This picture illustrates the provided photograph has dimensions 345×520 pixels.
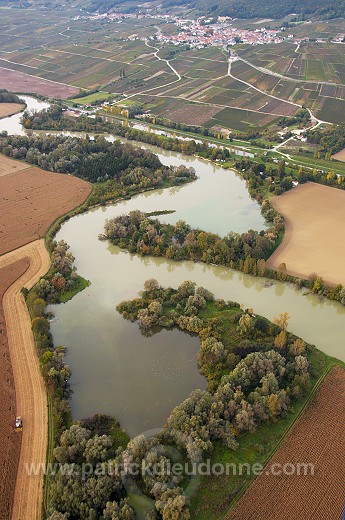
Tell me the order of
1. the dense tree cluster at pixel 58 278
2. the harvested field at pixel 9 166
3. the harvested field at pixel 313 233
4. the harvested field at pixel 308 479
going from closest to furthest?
1. the harvested field at pixel 308 479
2. the dense tree cluster at pixel 58 278
3. the harvested field at pixel 313 233
4. the harvested field at pixel 9 166

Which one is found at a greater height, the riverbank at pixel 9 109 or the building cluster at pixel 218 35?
the building cluster at pixel 218 35

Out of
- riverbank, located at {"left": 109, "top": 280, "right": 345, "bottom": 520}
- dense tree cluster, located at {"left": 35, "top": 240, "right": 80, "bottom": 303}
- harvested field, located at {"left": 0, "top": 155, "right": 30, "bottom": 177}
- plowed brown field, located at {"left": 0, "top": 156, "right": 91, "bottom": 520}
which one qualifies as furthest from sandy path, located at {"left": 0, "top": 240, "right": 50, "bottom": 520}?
harvested field, located at {"left": 0, "top": 155, "right": 30, "bottom": 177}

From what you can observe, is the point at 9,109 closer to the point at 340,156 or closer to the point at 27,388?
the point at 340,156

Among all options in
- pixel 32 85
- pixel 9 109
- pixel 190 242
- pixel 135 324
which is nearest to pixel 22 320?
pixel 135 324

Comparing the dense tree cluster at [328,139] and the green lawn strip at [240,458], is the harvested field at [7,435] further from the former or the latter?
the dense tree cluster at [328,139]

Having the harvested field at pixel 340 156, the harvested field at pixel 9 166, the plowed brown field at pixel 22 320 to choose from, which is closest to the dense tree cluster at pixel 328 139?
the harvested field at pixel 340 156

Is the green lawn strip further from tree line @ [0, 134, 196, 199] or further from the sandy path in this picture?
tree line @ [0, 134, 196, 199]

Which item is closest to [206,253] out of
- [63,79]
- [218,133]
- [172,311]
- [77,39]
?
[172,311]
